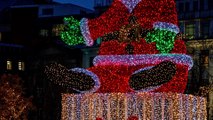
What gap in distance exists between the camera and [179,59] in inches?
733

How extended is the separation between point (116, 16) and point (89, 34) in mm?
1023

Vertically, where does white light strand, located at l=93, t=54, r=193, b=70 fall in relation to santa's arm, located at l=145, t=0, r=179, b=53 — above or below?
below

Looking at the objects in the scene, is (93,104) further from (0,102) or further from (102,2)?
(102,2)

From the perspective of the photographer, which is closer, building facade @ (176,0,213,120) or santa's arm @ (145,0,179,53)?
santa's arm @ (145,0,179,53)

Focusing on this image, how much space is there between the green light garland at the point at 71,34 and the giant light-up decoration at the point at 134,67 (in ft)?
0.54

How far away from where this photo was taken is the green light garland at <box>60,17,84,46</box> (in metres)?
19.5

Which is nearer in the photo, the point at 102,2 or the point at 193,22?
the point at 193,22

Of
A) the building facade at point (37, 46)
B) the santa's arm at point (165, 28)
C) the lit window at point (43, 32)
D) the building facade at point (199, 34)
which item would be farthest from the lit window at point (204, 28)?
the santa's arm at point (165, 28)

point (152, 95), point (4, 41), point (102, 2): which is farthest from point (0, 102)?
point (152, 95)

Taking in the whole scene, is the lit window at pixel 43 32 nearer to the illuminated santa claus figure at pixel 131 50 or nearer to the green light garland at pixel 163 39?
the illuminated santa claus figure at pixel 131 50

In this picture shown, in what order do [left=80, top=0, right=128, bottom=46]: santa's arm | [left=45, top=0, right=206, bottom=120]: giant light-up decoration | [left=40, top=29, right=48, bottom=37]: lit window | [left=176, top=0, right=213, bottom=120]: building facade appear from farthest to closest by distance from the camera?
[left=40, top=29, right=48, bottom=37]: lit window
[left=176, top=0, right=213, bottom=120]: building facade
[left=80, top=0, right=128, bottom=46]: santa's arm
[left=45, top=0, right=206, bottom=120]: giant light-up decoration

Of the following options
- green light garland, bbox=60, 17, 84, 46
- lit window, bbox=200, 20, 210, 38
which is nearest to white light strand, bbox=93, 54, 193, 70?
green light garland, bbox=60, 17, 84, 46

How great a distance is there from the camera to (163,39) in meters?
18.8

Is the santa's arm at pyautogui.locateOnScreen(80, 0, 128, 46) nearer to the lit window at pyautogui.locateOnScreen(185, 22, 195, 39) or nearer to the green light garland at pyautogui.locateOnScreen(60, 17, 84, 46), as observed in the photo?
the green light garland at pyautogui.locateOnScreen(60, 17, 84, 46)
